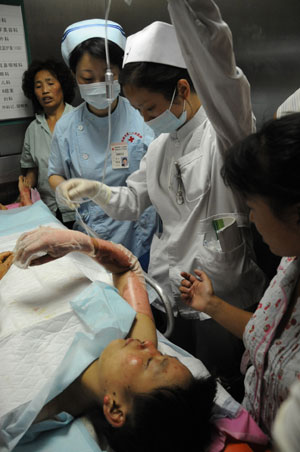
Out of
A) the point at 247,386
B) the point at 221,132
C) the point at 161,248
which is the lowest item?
the point at 247,386

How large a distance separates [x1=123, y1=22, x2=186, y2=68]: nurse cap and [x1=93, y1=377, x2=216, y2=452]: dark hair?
3.71 ft

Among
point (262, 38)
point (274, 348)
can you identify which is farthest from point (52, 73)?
point (274, 348)

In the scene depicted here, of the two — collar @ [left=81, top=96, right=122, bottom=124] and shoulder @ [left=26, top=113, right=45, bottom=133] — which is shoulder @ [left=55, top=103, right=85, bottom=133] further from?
shoulder @ [left=26, top=113, right=45, bottom=133]

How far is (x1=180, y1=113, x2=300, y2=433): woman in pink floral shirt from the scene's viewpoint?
85 cm

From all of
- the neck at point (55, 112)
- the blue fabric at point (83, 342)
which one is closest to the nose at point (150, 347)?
the blue fabric at point (83, 342)

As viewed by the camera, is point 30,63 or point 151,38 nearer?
point 151,38

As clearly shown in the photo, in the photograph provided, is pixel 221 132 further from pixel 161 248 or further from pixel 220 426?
pixel 220 426

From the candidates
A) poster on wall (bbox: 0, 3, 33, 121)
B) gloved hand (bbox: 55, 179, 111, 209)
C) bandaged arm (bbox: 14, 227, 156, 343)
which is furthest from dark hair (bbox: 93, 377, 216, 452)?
poster on wall (bbox: 0, 3, 33, 121)

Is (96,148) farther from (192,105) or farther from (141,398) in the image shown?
(141,398)

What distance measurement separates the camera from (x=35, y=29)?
3.02 meters

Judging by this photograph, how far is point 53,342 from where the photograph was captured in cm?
143

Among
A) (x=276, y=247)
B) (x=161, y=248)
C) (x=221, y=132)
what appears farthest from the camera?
(x=161, y=248)

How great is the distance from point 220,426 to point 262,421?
0.13 m

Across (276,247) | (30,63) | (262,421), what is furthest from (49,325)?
(30,63)
